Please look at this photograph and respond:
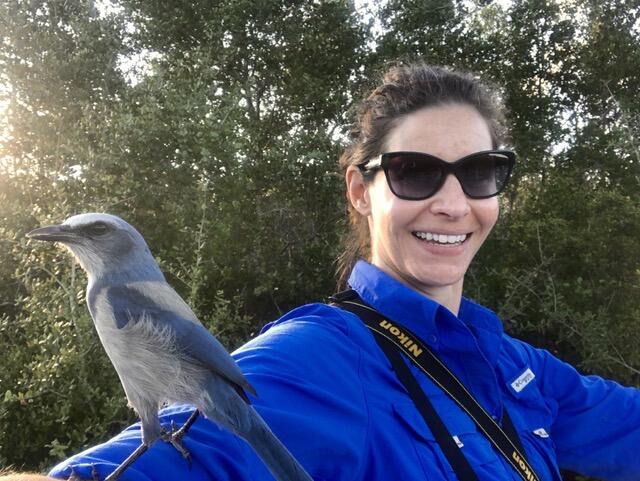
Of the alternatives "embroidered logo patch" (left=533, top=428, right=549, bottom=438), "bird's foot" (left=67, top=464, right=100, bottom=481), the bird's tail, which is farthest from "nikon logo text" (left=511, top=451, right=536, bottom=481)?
"bird's foot" (left=67, top=464, right=100, bottom=481)

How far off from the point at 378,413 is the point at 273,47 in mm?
7163

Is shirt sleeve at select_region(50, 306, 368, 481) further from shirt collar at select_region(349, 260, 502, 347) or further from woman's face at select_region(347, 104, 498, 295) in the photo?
woman's face at select_region(347, 104, 498, 295)

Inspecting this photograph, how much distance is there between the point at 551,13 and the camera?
8.81 meters

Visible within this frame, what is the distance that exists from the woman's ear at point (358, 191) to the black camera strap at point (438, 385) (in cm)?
60

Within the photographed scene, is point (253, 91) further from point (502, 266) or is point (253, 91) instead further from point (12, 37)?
point (502, 266)

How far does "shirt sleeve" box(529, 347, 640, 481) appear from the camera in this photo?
237 centimetres

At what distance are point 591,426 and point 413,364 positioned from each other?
1071mm

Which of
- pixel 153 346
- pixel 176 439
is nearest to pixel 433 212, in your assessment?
pixel 153 346

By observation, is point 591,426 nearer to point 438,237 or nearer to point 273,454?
point 438,237

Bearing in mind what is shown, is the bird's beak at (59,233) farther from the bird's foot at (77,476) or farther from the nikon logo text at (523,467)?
the nikon logo text at (523,467)

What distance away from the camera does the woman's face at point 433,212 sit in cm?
215

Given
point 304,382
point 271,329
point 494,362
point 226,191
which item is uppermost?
point 226,191

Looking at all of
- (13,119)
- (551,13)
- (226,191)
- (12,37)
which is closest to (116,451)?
(226,191)

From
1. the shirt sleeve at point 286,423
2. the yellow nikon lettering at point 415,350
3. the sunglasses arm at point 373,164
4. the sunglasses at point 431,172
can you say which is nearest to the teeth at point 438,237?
the sunglasses at point 431,172
